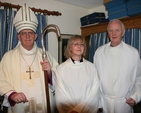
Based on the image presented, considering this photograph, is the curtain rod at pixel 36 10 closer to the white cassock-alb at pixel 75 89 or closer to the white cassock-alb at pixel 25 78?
the white cassock-alb at pixel 25 78

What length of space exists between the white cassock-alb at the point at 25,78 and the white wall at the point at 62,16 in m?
0.71

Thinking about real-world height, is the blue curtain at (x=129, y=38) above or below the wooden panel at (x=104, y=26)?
below

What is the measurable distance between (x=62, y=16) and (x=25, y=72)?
1.24 meters

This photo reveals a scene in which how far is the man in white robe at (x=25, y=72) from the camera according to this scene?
1.43 meters

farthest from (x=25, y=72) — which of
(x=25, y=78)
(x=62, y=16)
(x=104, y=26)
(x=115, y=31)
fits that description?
(x=104, y=26)

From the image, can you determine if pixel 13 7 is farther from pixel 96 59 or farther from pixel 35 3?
pixel 96 59

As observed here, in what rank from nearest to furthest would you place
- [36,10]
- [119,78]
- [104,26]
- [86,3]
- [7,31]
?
[119,78]
[7,31]
[36,10]
[104,26]
[86,3]

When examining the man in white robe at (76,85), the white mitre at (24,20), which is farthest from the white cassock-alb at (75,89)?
the white mitre at (24,20)

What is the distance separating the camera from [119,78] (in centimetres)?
160

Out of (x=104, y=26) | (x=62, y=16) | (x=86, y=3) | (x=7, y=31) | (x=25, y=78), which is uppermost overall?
(x=86, y=3)

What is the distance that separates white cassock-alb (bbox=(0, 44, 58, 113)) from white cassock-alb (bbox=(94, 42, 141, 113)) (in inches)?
26.8

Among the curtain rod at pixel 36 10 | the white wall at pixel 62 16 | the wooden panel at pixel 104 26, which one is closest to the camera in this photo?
the curtain rod at pixel 36 10

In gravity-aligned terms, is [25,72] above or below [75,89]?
above

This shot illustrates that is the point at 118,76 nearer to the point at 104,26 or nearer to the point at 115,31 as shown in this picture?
the point at 115,31
